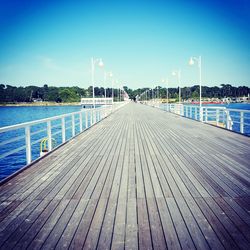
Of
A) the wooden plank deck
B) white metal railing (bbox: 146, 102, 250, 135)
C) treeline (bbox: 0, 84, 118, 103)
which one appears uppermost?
treeline (bbox: 0, 84, 118, 103)

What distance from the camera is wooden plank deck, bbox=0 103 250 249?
2.34 meters

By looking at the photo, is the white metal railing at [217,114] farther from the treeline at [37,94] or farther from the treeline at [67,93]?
the treeline at [37,94]

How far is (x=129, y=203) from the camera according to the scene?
313 cm

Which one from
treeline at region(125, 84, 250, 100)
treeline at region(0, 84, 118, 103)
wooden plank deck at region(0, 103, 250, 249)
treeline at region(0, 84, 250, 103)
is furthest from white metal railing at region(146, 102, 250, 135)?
treeline at region(125, 84, 250, 100)

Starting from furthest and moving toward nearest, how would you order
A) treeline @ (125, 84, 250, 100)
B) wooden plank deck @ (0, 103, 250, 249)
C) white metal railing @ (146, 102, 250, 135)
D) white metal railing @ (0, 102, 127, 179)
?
treeline @ (125, 84, 250, 100)
white metal railing @ (146, 102, 250, 135)
white metal railing @ (0, 102, 127, 179)
wooden plank deck @ (0, 103, 250, 249)

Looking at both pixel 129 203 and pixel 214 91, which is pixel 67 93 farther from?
pixel 129 203

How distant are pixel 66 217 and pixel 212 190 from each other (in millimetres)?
2206

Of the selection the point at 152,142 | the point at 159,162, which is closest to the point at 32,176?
the point at 159,162

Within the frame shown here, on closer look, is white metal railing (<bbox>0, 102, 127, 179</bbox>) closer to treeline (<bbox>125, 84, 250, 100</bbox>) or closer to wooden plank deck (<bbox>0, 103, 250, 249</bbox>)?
wooden plank deck (<bbox>0, 103, 250, 249</bbox>)

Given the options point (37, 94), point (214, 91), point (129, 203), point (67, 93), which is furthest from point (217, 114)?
point (214, 91)

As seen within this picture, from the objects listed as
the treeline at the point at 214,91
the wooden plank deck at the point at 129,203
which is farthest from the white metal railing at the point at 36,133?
the treeline at the point at 214,91

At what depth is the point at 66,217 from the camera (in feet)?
9.10

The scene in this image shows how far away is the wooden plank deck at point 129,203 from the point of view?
7.67 feet

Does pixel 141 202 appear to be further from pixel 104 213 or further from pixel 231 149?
Result: pixel 231 149
